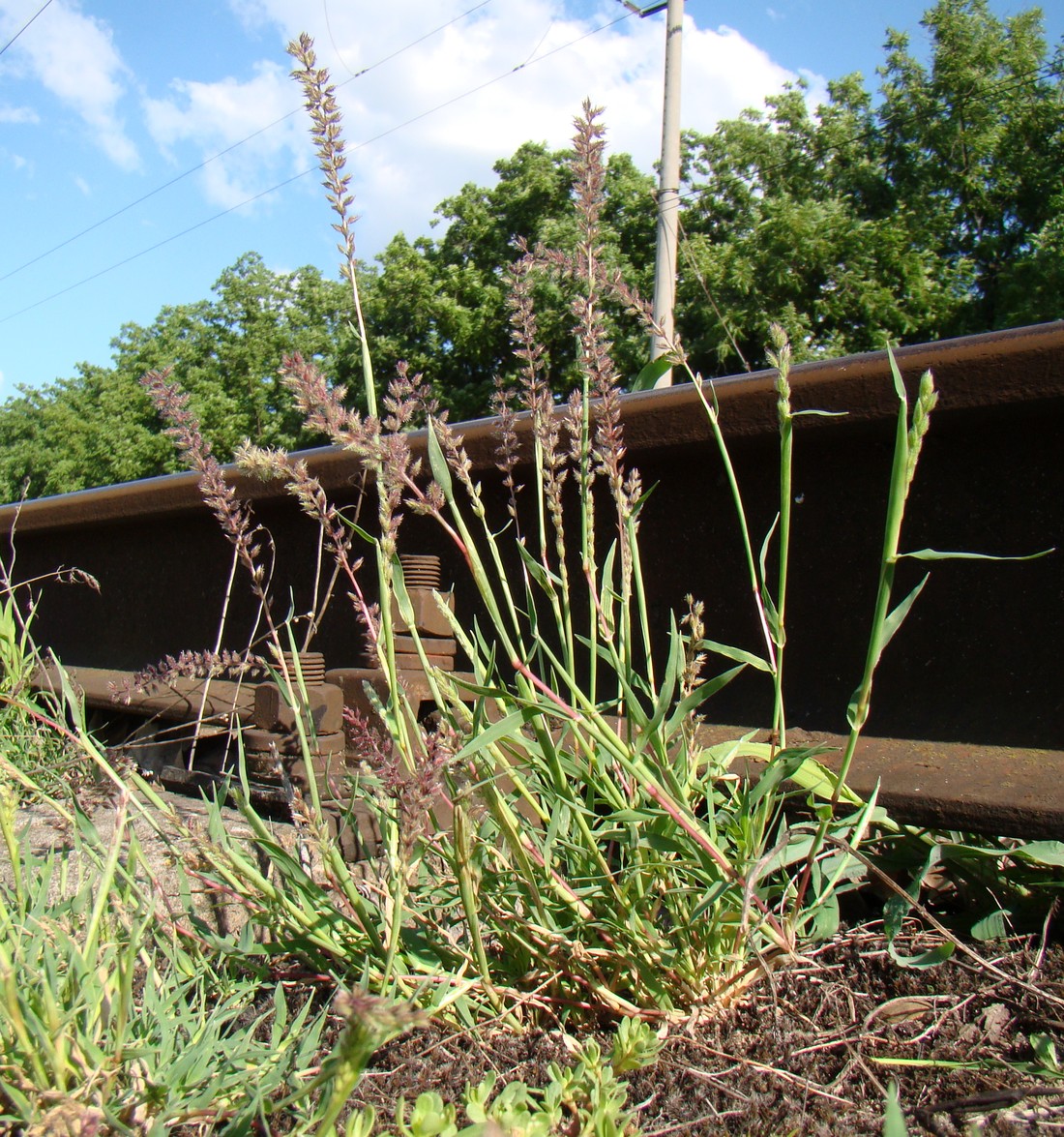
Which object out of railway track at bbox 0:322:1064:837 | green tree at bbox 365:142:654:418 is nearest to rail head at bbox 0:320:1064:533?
railway track at bbox 0:322:1064:837

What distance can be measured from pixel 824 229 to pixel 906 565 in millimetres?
21243

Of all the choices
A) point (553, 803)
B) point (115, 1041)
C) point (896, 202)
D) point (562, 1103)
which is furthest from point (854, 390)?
point (896, 202)

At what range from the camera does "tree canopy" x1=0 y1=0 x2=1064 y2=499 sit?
2103 centimetres

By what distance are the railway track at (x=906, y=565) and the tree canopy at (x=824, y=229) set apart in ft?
48.5

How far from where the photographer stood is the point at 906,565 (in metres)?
1.93

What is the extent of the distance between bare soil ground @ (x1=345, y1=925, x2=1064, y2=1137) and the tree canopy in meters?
15.8

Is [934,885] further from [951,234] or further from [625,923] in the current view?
[951,234]

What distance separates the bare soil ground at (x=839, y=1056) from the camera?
1.05 m

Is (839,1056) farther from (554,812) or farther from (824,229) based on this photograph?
(824,229)

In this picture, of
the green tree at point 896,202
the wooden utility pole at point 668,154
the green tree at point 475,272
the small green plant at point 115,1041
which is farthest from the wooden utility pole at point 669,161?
the green tree at point 475,272

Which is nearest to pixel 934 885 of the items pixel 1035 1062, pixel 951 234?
pixel 1035 1062

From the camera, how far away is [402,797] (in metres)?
1.06

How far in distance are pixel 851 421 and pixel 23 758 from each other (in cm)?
245

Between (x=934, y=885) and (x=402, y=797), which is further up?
(x=402, y=797)
